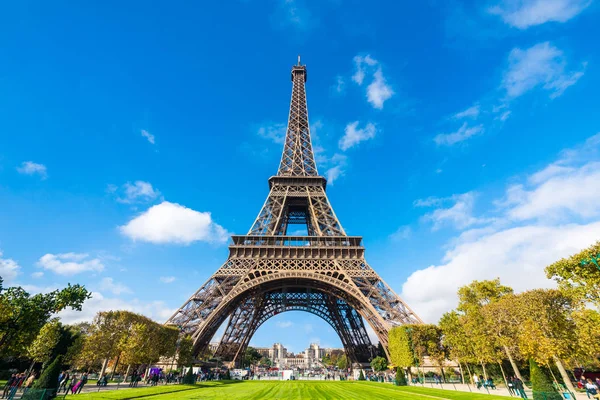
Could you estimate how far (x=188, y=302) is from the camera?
30734mm

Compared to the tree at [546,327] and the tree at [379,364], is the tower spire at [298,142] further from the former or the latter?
the tree at [546,327]

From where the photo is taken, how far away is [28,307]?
14.0 meters

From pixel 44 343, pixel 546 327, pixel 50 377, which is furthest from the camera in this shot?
pixel 44 343

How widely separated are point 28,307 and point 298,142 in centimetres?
4096

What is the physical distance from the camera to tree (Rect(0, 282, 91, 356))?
45.6ft

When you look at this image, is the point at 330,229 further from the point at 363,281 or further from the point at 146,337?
the point at 146,337

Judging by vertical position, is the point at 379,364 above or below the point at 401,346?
below

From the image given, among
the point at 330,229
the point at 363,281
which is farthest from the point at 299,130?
the point at 363,281

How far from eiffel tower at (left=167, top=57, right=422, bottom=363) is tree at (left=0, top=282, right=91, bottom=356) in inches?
600

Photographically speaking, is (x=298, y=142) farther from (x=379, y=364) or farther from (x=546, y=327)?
(x=546, y=327)

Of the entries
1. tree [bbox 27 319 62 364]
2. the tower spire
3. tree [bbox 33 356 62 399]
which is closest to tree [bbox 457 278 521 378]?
the tower spire

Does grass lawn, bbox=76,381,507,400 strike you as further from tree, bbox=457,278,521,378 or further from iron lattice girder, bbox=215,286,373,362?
iron lattice girder, bbox=215,286,373,362

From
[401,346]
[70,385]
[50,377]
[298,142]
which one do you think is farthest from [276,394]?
[298,142]

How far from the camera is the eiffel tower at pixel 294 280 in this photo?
3011 centimetres
